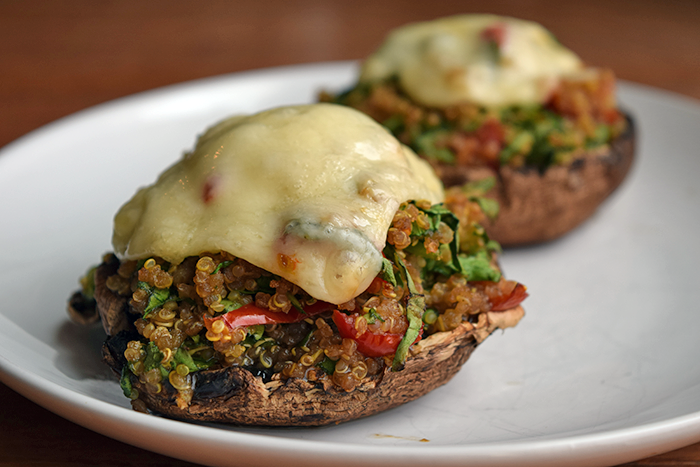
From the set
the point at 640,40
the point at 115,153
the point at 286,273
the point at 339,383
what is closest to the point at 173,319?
the point at 286,273

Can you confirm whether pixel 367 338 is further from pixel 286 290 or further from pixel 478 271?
pixel 478 271

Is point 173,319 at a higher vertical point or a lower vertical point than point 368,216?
lower

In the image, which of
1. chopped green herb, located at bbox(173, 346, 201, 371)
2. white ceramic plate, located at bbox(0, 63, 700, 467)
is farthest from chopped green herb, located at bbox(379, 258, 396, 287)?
chopped green herb, located at bbox(173, 346, 201, 371)

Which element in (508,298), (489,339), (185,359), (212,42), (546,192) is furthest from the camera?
(212,42)

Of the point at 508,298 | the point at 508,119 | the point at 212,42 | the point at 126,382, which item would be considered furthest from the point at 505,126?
the point at 212,42

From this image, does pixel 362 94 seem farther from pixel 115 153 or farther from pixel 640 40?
pixel 640 40

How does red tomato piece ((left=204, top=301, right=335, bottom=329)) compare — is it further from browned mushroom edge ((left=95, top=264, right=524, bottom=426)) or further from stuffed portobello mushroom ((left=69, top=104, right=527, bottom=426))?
browned mushroom edge ((left=95, top=264, right=524, bottom=426))

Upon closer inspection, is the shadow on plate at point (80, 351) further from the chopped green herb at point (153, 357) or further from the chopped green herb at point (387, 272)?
the chopped green herb at point (387, 272)
